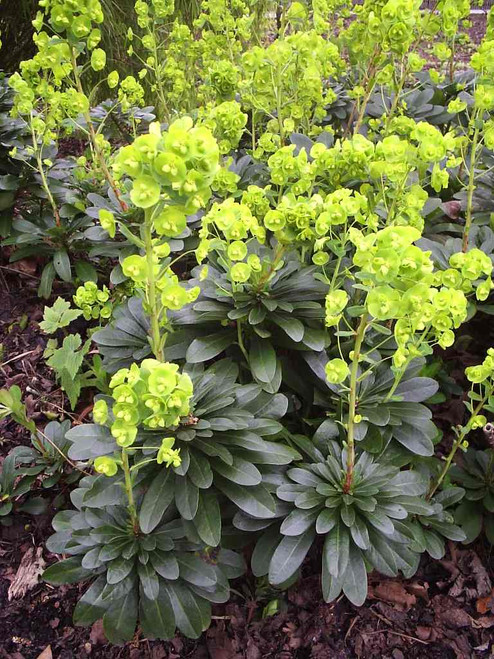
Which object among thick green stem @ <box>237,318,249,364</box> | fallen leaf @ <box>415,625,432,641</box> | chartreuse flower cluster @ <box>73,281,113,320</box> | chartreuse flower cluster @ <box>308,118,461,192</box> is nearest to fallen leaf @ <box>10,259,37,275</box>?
chartreuse flower cluster @ <box>73,281,113,320</box>

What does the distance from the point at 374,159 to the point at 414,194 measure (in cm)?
27

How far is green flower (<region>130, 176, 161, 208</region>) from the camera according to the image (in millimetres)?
1061

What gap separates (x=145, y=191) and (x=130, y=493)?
764mm

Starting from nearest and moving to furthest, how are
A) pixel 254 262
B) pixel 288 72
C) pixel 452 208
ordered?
pixel 254 262
pixel 288 72
pixel 452 208

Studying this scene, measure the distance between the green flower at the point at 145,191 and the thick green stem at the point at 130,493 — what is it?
60 centimetres

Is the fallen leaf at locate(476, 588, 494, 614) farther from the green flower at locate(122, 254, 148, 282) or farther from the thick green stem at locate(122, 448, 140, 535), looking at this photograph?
the green flower at locate(122, 254, 148, 282)

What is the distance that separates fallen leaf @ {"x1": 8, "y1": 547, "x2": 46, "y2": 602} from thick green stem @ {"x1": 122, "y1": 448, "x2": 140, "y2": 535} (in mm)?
658

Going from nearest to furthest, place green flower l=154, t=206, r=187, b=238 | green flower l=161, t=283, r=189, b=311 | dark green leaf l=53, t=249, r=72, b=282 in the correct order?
green flower l=154, t=206, r=187, b=238 < green flower l=161, t=283, r=189, b=311 < dark green leaf l=53, t=249, r=72, b=282

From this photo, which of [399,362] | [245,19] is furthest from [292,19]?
[399,362]

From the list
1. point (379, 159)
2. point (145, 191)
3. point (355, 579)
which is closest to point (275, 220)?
point (379, 159)

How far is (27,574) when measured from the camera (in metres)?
1.91

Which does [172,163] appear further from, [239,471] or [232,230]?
[239,471]

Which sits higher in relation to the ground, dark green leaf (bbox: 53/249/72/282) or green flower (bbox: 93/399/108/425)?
green flower (bbox: 93/399/108/425)

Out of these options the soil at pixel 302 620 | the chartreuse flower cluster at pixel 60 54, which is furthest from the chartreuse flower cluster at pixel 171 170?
the soil at pixel 302 620
